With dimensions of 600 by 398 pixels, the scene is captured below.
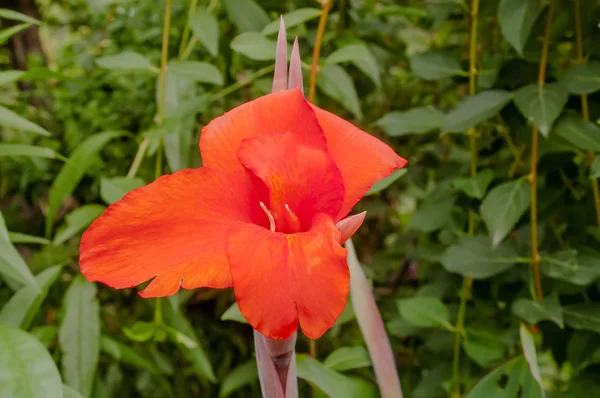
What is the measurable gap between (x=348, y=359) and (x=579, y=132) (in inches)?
11.7

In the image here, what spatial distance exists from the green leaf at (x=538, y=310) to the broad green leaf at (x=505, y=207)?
63 mm

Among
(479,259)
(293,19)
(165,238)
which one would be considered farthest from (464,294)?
(165,238)

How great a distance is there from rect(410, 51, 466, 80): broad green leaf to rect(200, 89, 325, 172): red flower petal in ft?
1.28

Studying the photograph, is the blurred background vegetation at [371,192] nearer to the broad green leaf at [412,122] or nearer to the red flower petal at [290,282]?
the broad green leaf at [412,122]

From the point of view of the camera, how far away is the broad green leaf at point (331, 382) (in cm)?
40

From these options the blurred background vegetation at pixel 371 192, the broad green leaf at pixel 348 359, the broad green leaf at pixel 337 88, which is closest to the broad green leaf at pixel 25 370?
the blurred background vegetation at pixel 371 192

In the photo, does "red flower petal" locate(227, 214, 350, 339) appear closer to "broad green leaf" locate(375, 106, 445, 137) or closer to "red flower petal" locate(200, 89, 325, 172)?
"red flower petal" locate(200, 89, 325, 172)

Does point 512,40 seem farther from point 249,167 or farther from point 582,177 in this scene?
point 249,167

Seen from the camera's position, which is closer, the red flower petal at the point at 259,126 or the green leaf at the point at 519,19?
the red flower petal at the point at 259,126

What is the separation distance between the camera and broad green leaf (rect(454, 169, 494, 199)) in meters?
0.55

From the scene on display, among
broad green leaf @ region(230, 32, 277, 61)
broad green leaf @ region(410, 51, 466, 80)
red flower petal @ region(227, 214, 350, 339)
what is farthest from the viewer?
broad green leaf @ region(410, 51, 466, 80)

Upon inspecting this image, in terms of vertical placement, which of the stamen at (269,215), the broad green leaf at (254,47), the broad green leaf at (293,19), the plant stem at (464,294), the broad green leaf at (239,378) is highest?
the broad green leaf at (293,19)

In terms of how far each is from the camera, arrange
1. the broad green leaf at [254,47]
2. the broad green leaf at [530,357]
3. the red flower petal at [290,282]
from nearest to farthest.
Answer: the red flower petal at [290,282] < the broad green leaf at [530,357] < the broad green leaf at [254,47]

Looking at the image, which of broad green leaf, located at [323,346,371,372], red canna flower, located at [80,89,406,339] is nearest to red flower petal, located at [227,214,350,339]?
red canna flower, located at [80,89,406,339]
